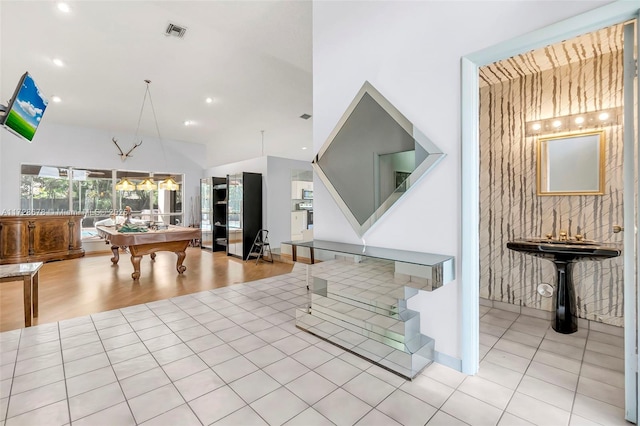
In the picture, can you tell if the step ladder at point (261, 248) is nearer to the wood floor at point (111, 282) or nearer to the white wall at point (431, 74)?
the wood floor at point (111, 282)

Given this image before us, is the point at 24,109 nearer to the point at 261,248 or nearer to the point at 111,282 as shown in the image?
the point at 111,282

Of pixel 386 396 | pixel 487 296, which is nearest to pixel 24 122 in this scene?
pixel 386 396

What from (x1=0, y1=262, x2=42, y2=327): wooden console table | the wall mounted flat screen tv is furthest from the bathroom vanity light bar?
(x1=0, y1=262, x2=42, y2=327): wooden console table

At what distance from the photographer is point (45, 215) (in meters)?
6.34

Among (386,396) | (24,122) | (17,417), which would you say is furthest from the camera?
(24,122)

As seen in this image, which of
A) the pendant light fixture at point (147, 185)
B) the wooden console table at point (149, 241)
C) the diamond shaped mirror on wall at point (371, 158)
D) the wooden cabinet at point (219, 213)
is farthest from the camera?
the wooden cabinet at point (219, 213)

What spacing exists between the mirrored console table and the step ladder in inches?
148

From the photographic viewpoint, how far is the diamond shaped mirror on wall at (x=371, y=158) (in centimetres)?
242

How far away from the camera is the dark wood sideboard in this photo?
5.84 meters

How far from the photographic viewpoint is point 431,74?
7.54ft

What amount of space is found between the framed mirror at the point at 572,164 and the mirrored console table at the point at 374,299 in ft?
6.02

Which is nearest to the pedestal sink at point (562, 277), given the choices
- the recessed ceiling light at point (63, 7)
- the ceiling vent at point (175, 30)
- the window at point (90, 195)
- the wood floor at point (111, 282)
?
the wood floor at point (111, 282)

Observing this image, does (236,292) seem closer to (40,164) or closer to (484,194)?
(484,194)

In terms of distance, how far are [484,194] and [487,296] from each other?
1258mm
